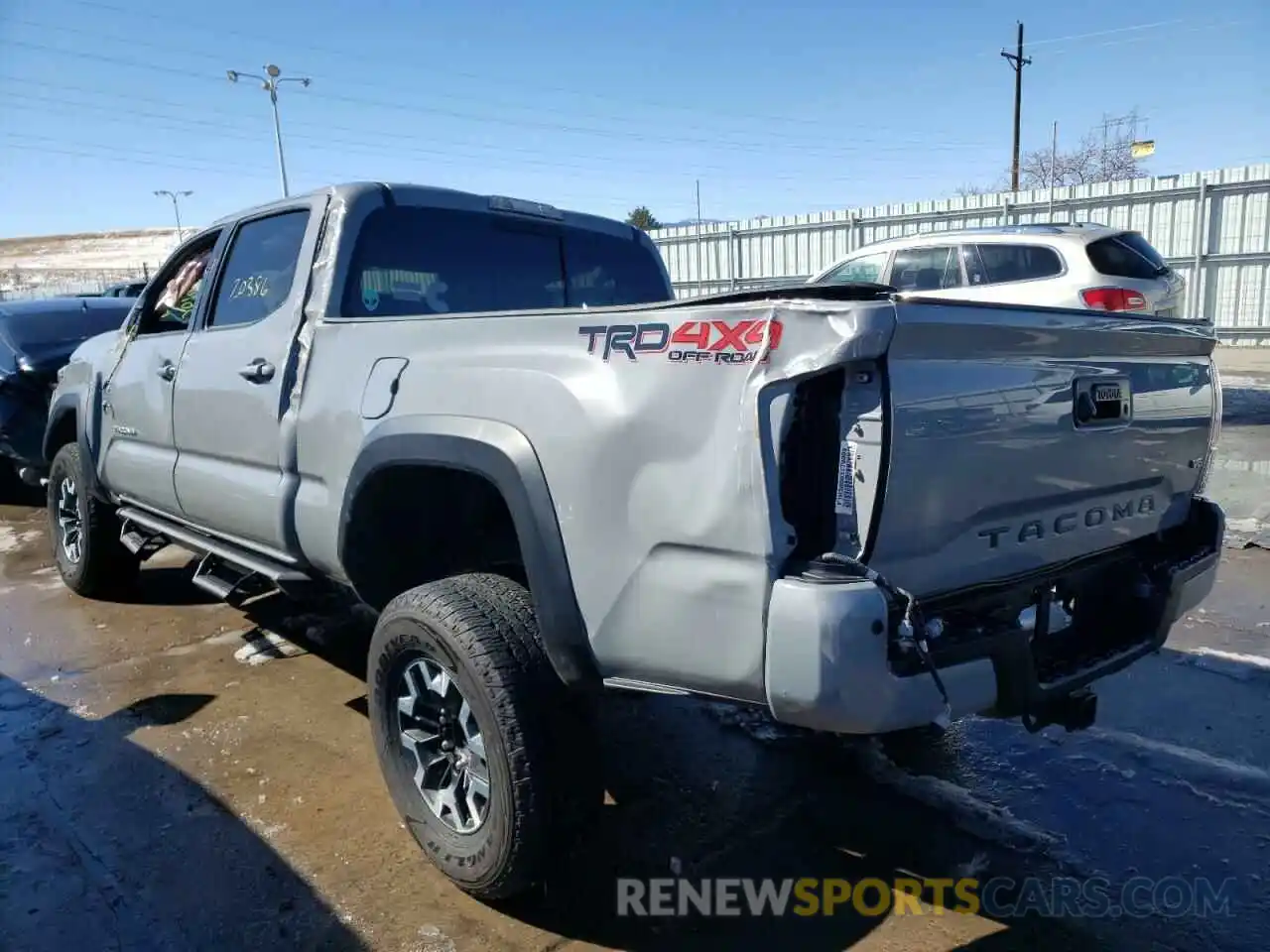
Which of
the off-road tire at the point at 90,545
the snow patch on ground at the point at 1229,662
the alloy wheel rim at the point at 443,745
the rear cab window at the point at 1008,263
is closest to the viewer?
the alloy wheel rim at the point at 443,745

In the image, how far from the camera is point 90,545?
5.35 m

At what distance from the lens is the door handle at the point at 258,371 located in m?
3.41

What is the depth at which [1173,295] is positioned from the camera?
351 inches

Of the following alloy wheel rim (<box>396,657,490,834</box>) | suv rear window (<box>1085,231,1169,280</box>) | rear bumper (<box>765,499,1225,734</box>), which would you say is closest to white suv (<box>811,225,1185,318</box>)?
suv rear window (<box>1085,231,1169,280</box>)

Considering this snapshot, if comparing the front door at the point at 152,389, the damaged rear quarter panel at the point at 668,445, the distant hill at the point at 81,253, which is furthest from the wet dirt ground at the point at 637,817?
the distant hill at the point at 81,253

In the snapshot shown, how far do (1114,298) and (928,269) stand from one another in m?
1.82

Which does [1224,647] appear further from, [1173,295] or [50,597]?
[50,597]

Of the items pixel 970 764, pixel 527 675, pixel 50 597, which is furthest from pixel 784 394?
pixel 50 597

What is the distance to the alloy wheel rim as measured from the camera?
2.62m

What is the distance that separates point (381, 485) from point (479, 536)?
0.37m

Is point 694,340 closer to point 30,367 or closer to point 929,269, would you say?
point 30,367

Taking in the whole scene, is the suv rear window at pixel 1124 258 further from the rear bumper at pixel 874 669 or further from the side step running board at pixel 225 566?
the side step running board at pixel 225 566

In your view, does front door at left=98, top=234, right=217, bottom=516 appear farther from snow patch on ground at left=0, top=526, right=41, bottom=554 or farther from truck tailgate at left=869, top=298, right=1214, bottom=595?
truck tailgate at left=869, top=298, right=1214, bottom=595

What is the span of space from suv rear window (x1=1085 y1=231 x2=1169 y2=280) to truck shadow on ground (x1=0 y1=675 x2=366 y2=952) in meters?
8.37
